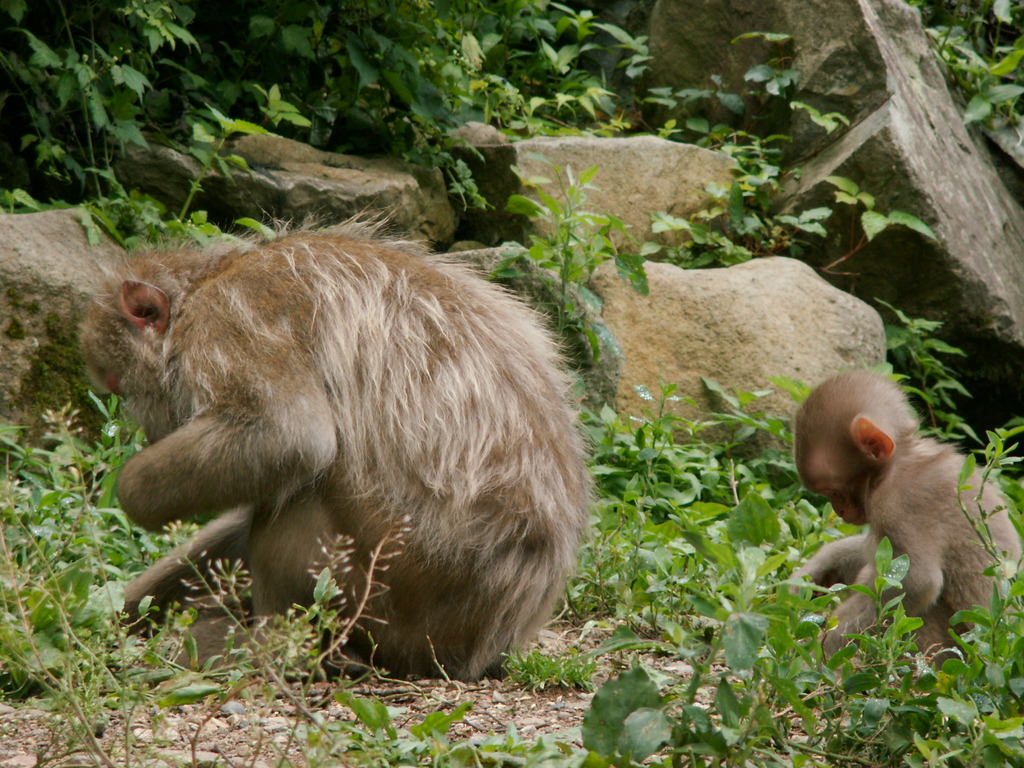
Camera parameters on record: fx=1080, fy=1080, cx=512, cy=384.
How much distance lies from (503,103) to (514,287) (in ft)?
10.7

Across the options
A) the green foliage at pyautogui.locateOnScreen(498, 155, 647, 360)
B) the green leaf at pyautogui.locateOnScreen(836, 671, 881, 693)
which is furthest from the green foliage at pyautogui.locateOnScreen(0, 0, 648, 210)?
the green leaf at pyautogui.locateOnScreen(836, 671, 881, 693)

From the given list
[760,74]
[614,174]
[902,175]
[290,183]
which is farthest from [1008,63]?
[290,183]

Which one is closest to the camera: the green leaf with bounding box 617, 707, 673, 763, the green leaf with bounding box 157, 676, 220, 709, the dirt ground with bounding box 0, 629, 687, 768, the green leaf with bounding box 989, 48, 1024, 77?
the green leaf with bounding box 617, 707, 673, 763

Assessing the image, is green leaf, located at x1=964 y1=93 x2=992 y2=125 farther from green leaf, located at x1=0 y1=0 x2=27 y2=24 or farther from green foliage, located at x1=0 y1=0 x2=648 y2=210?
green leaf, located at x1=0 y1=0 x2=27 y2=24

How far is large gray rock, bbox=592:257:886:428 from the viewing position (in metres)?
6.32

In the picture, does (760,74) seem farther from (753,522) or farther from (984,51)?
(753,522)

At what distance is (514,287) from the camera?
576 centimetres

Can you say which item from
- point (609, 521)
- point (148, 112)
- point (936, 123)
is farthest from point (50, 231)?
point (936, 123)

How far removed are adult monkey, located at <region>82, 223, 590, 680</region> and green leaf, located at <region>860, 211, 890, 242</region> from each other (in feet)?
14.5

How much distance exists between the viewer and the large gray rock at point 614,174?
7.44m

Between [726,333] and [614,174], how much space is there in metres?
1.79

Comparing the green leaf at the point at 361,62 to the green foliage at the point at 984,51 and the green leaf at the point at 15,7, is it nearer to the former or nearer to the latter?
the green leaf at the point at 15,7

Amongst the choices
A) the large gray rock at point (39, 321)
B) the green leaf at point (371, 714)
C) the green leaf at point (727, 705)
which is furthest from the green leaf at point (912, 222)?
the green leaf at point (371, 714)

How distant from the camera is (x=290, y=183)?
6375 mm
